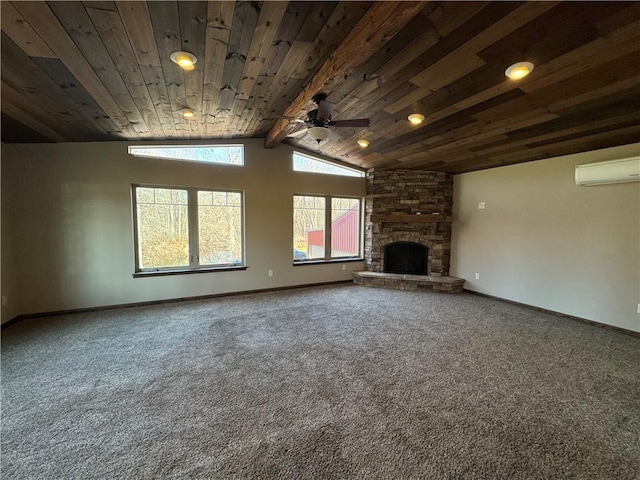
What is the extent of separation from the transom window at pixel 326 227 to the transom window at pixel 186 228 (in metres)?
1.26

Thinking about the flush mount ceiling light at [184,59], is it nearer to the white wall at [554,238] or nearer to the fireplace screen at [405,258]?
the fireplace screen at [405,258]

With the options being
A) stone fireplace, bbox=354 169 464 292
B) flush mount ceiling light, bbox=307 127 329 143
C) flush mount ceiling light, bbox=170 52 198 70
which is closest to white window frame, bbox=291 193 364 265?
stone fireplace, bbox=354 169 464 292

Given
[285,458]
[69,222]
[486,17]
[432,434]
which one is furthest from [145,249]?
[486,17]

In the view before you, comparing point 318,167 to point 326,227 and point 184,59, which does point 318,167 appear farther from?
point 184,59

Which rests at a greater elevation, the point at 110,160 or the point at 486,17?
the point at 486,17

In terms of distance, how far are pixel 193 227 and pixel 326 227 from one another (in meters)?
2.74

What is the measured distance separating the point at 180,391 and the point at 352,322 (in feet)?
7.36

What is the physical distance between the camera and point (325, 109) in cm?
283

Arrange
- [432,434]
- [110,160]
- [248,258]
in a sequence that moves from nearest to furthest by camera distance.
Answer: [432,434] < [110,160] < [248,258]

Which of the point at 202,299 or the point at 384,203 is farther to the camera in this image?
the point at 384,203

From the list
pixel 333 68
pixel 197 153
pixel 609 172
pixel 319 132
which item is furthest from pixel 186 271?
pixel 609 172

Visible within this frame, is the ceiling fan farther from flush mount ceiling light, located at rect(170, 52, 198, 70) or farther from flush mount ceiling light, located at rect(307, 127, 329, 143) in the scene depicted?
flush mount ceiling light, located at rect(170, 52, 198, 70)

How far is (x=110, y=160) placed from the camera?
4098 mm

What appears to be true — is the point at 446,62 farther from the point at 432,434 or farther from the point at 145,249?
the point at 145,249
